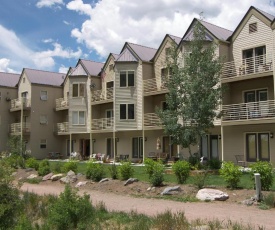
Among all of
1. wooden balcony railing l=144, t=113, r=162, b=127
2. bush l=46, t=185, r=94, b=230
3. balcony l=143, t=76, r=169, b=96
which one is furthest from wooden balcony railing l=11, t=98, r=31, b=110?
bush l=46, t=185, r=94, b=230

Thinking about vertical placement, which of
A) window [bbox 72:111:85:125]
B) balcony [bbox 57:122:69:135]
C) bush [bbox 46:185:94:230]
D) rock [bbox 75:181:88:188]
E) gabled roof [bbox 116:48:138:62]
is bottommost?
rock [bbox 75:181:88:188]

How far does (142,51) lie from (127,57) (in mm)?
1972

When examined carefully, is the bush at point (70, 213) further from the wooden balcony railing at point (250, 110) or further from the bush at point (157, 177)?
the wooden balcony railing at point (250, 110)

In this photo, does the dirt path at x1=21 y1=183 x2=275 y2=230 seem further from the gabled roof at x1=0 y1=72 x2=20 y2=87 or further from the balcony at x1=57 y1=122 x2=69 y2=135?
the gabled roof at x1=0 y1=72 x2=20 y2=87

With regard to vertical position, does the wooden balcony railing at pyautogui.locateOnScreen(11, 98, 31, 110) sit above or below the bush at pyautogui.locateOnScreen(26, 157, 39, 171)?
above

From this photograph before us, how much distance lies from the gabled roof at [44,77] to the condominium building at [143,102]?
0.13 metres

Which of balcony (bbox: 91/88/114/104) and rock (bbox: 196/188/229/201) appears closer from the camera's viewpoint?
rock (bbox: 196/188/229/201)

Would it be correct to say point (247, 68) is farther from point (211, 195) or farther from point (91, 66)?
point (91, 66)

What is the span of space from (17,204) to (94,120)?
29862 mm

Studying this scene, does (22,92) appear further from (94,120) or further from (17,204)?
(17,204)

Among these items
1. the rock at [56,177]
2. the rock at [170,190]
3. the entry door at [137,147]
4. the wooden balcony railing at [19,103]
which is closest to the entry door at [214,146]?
the entry door at [137,147]

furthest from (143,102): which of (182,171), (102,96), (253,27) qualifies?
(182,171)

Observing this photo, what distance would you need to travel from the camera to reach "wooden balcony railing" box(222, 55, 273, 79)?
81.5ft

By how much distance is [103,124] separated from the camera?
3719cm
